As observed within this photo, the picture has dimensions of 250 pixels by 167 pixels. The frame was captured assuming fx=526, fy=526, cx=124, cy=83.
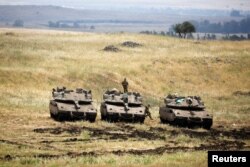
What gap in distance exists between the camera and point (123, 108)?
32.2 m

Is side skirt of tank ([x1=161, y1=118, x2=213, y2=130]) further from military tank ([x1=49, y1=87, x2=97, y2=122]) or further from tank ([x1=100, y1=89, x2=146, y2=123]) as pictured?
military tank ([x1=49, y1=87, x2=97, y2=122])

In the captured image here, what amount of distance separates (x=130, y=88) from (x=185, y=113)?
2164cm

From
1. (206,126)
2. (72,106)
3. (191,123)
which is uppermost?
(72,106)

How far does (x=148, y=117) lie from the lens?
36.8 meters

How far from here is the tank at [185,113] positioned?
31156 millimetres

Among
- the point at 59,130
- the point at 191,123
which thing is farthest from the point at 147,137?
the point at 191,123

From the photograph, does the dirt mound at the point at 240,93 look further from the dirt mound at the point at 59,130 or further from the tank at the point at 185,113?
the dirt mound at the point at 59,130

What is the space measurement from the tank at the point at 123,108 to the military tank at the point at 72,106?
995 millimetres

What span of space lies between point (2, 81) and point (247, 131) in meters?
25.0

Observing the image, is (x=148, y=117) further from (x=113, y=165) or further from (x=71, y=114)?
(x=113, y=165)

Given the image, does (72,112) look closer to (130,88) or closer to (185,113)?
(185,113)

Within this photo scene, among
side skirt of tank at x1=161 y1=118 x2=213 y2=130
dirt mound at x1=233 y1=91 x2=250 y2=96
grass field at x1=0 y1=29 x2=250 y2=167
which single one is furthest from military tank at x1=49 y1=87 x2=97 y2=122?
dirt mound at x1=233 y1=91 x2=250 y2=96

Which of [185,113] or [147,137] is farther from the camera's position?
[185,113]

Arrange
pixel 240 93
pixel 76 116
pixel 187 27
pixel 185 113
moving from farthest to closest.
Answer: pixel 187 27, pixel 240 93, pixel 185 113, pixel 76 116
